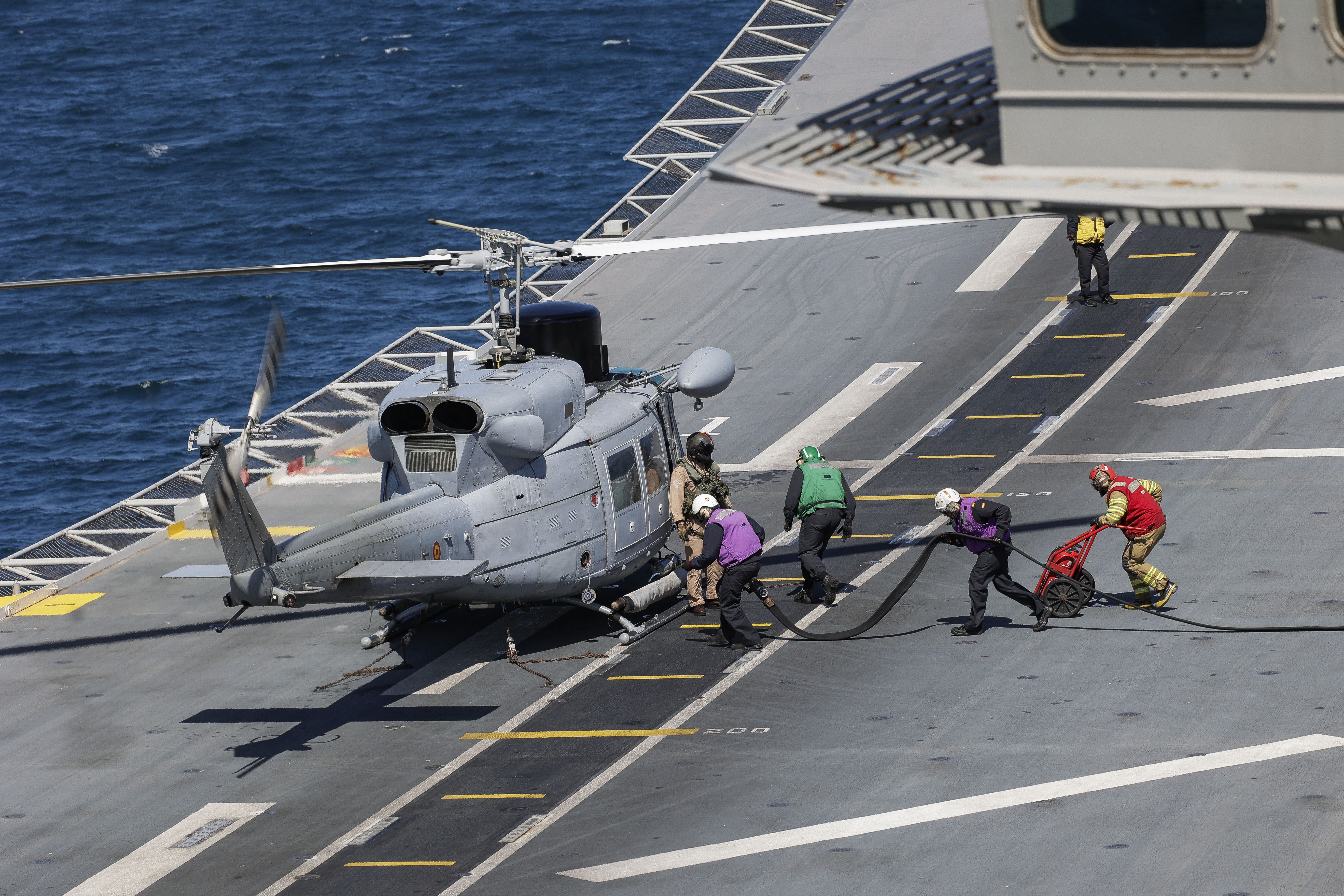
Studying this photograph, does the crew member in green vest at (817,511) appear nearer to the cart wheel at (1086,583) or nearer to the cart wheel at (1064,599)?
the cart wheel at (1064,599)

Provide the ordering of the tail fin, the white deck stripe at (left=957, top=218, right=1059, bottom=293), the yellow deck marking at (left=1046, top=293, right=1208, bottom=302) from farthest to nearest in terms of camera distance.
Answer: the white deck stripe at (left=957, top=218, right=1059, bottom=293), the yellow deck marking at (left=1046, top=293, right=1208, bottom=302), the tail fin

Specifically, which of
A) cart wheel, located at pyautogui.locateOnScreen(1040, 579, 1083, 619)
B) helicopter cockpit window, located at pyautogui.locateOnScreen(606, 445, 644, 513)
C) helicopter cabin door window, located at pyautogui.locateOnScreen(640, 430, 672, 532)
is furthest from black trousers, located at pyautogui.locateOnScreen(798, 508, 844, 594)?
cart wheel, located at pyautogui.locateOnScreen(1040, 579, 1083, 619)

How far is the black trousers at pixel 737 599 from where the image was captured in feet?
71.1

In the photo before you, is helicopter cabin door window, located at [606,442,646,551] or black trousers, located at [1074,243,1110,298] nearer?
helicopter cabin door window, located at [606,442,646,551]

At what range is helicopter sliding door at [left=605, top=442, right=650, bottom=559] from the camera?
74.3 feet

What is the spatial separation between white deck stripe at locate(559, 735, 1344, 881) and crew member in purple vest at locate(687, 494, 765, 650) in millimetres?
4828

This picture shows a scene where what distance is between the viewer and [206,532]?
2827 centimetres

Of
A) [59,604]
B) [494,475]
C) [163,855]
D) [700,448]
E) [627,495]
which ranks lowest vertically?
[163,855]

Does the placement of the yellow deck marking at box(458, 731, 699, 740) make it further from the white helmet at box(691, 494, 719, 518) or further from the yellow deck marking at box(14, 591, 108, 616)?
the yellow deck marking at box(14, 591, 108, 616)

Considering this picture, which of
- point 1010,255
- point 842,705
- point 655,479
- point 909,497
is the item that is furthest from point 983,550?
point 1010,255

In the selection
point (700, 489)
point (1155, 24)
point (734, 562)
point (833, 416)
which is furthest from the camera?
point (833, 416)

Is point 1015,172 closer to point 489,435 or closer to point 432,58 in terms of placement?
point 489,435

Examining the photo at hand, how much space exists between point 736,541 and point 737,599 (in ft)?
2.25

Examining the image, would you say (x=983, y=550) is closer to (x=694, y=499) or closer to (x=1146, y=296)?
(x=694, y=499)
